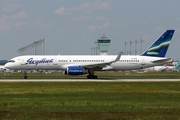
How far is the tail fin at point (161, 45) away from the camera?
60.0m

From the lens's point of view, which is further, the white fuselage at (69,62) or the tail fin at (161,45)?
the tail fin at (161,45)

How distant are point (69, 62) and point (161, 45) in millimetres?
14586

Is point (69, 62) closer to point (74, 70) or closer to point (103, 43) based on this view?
point (74, 70)

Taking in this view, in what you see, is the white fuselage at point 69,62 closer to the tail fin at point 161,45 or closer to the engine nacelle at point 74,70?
the tail fin at point 161,45

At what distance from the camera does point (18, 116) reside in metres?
17.7

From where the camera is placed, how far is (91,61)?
193 ft

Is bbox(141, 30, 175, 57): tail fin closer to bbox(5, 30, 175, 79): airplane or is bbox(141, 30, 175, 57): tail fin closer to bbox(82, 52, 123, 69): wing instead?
bbox(5, 30, 175, 79): airplane

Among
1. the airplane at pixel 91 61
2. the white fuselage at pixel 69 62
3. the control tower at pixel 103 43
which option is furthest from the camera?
the control tower at pixel 103 43

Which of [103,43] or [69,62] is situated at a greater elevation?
[103,43]

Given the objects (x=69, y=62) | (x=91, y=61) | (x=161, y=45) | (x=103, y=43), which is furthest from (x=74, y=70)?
(x=103, y=43)

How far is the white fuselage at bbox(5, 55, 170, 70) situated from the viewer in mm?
57125

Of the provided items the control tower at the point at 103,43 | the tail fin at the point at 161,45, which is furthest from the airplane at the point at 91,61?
the control tower at the point at 103,43

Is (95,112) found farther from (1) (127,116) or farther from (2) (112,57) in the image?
(2) (112,57)

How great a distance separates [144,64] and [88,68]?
8.80m
